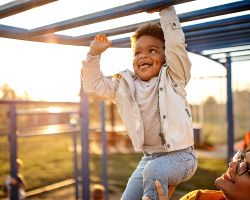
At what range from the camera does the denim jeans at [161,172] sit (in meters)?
1.71

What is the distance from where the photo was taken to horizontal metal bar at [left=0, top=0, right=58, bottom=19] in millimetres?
1391

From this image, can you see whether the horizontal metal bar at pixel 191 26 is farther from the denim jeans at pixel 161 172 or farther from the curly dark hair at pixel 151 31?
the denim jeans at pixel 161 172

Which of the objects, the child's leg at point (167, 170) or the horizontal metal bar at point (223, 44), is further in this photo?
the horizontal metal bar at point (223, 44)

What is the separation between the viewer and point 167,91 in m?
1.92

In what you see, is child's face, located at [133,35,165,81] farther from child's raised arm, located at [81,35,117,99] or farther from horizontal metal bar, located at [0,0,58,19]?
horizontal metal bar, located at [0,0,58,19]

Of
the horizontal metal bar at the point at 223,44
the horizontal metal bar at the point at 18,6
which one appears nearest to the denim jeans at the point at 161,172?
the horizontal metal bar at the point at 18,6

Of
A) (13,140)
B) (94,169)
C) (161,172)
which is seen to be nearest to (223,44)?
(161,172)

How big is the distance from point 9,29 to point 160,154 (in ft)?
3.28

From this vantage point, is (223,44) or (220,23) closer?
(220,23)

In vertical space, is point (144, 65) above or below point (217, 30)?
below

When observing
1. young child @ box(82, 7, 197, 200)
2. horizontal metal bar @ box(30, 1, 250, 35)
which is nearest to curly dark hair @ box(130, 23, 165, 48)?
young child @ box(82, 7, 197, 200)

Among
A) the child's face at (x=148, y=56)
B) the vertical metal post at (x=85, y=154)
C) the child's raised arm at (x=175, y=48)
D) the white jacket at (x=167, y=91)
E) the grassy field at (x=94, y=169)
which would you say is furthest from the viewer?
the grassy field at (x=94, y=169)

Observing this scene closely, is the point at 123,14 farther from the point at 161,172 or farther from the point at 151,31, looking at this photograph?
the point at 161,172

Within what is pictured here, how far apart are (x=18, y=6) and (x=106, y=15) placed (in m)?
0.37
